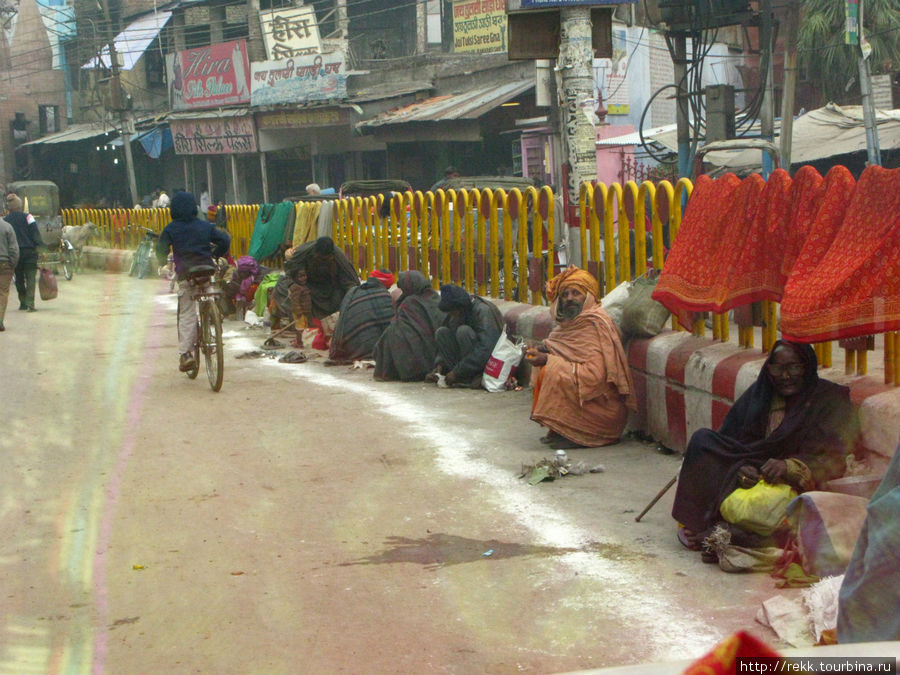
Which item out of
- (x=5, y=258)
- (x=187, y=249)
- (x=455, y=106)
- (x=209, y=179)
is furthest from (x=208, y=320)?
(x=209, y=179)

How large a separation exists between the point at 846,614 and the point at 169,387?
6.77m

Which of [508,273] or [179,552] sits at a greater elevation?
[508,273]

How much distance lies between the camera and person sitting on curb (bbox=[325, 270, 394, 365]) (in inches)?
386

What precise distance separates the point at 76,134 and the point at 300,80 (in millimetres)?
12980

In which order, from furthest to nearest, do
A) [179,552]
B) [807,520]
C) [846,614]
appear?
1. [179,552]
2. [807,520]
3. [846,614]

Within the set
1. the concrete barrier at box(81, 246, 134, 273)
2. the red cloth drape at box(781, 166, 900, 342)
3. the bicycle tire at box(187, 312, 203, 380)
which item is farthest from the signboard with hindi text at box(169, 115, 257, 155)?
the red cloth drape at box(781, 166, 900, 342)

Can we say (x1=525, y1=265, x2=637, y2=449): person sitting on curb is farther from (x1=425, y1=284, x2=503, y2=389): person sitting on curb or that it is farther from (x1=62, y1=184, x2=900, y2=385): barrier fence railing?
(x1=425, y1=284, x2=503, y2=389): person sitting on curb

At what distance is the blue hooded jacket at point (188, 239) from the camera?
880cm

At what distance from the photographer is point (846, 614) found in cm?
281

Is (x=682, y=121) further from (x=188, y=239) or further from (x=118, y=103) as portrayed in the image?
(x=118, y=103)

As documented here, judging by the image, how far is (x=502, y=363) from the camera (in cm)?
819

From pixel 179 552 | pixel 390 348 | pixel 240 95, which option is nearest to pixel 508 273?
pixel 390 348

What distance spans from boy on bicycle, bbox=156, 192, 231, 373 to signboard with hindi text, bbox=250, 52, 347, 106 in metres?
16.5

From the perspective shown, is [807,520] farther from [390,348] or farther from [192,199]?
[192,199]
